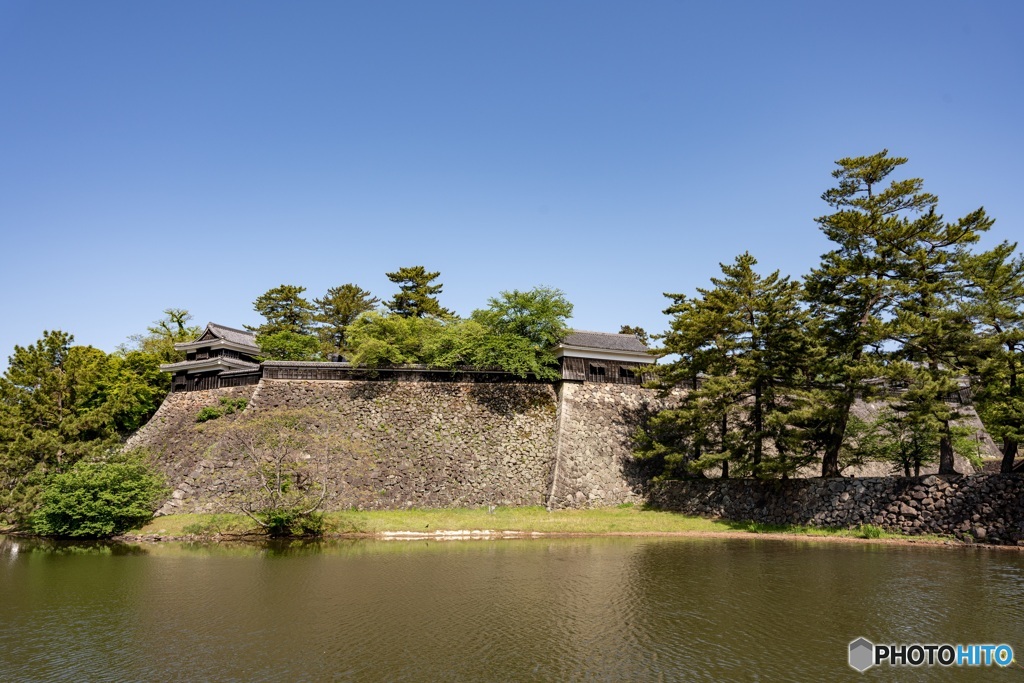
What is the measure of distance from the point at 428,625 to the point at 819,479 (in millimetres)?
19738

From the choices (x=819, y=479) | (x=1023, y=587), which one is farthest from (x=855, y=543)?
(x=1023, y=587)

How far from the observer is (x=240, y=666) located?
9.23 metres

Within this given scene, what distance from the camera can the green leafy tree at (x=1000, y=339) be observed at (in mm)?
19250

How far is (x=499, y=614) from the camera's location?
1215 cm

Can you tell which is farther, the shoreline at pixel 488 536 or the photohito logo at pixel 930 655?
the shoreline at pixel 488 536

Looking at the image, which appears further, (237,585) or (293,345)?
(293,345)

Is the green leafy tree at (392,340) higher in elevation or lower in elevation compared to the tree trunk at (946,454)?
higher

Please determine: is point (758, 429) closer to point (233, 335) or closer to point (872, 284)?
point (872, 284)

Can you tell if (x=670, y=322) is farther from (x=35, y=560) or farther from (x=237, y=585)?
(x=35, y=560)

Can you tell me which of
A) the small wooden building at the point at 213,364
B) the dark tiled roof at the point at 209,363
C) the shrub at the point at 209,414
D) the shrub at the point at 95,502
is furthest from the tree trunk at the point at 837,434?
the dark tiled roof at the point at 209,363

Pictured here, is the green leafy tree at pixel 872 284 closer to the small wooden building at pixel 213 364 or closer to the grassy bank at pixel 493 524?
the grassy bank at pixel 493 524

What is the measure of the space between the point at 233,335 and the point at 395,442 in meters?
15.5

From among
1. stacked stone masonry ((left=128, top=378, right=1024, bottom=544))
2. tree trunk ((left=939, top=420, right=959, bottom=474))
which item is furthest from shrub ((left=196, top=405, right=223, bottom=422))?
tree trunk ((left=939, top=420, right=959, bottom=474))

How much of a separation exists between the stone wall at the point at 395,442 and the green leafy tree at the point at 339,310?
16.4 meters
